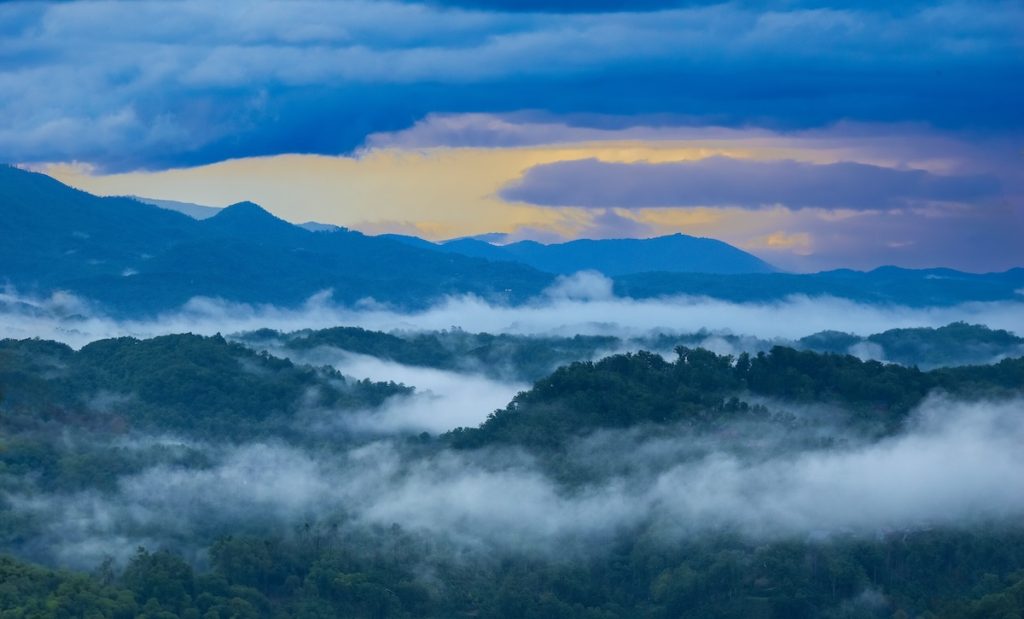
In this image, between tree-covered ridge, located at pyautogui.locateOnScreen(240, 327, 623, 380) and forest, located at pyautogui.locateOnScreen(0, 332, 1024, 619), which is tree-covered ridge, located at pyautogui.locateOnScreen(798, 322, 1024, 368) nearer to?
tree-covered ridge, located at pyautogui.locateOnScreen(240, 327, 623, 380)

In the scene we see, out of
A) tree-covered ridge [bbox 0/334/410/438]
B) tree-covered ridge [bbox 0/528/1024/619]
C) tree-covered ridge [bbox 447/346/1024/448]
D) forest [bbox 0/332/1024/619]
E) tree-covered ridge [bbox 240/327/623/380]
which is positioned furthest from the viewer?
tree-covered ridge [bbox 240/327/623/380]

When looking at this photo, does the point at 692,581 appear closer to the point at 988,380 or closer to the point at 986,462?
the point at 986,462

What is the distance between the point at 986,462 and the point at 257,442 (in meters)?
43.6

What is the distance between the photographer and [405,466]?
82250 millimetres

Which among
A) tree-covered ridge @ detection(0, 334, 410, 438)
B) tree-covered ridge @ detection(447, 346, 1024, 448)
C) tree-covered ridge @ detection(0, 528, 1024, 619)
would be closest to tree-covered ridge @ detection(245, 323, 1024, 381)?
tree-covered ridge @ detection(0, 334, 410, 438)

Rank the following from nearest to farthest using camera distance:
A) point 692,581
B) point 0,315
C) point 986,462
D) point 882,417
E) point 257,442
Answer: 1. point 692,581
2. point 986,462
3. point 882,417
4. point 257,442
5. point 0,315

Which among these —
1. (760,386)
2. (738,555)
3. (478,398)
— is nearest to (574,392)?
(760,386)

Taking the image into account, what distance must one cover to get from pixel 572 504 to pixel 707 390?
35.0 ft

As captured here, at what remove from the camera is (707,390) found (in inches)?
3184

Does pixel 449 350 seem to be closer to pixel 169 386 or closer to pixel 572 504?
pixel 169 386

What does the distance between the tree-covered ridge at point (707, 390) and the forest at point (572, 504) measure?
127 mm

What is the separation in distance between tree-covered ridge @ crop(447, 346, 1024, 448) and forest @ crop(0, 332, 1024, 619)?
127 mm

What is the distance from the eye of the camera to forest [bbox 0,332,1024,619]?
60188 millimetres

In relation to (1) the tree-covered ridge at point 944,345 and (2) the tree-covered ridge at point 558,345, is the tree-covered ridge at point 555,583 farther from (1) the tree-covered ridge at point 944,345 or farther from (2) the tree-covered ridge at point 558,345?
(1) the tree-covered ridge at point 944,345
